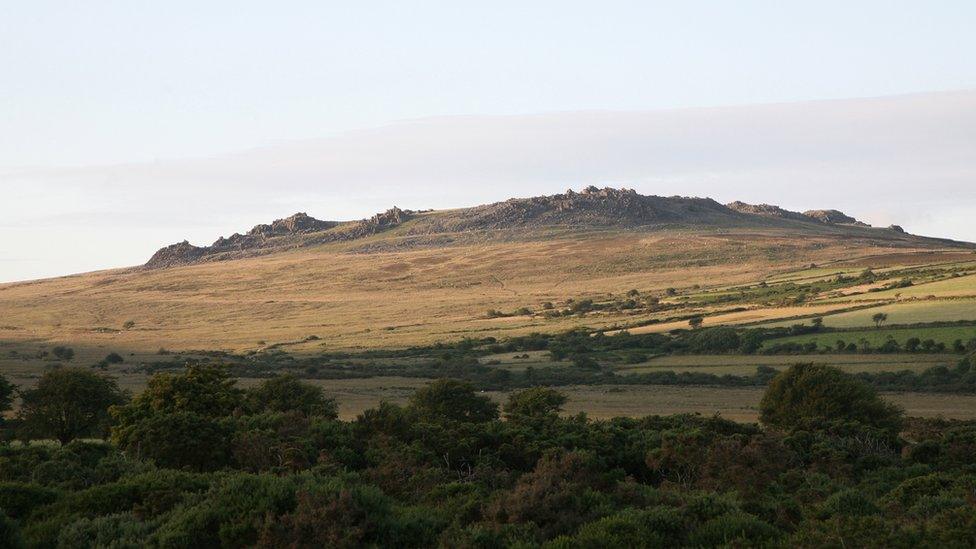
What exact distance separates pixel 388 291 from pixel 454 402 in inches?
4501

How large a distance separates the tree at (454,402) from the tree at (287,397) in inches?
153

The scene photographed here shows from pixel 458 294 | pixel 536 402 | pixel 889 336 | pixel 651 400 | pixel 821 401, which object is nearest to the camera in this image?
pixel 821 401

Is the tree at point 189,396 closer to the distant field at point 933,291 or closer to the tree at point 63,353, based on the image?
the tree at point 63,353

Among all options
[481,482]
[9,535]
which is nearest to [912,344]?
[481,482]

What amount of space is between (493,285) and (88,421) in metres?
115

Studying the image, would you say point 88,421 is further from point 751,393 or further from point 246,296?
point 246,296

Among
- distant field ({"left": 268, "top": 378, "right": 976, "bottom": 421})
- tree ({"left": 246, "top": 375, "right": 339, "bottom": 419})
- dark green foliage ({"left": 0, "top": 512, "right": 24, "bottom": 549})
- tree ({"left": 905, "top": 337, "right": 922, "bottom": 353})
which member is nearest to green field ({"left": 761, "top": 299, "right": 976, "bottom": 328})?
tree ({"left": 905, "top": 337, "right": 922, "bottom": 353})

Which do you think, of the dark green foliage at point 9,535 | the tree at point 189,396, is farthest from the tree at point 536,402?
the dark green foliage at point 9,535

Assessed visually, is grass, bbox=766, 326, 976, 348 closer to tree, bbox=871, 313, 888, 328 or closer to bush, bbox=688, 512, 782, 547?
tree, bbox=871, 313, 888, 328

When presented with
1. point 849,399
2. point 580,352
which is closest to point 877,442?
point 849,399

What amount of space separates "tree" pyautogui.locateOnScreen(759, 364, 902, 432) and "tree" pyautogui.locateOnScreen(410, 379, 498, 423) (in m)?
12.0

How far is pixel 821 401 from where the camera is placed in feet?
151

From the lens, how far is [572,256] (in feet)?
581

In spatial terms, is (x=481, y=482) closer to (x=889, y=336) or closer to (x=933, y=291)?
(x=889, y=336)
